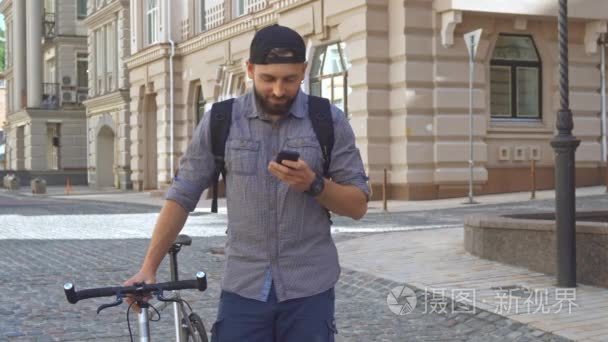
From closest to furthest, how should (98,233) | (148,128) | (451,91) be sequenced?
1. (98,233)
2. (451,91)
3. (148,128)

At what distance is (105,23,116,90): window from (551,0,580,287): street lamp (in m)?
34.3

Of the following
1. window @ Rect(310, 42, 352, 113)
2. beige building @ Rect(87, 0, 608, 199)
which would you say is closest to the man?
beige building @ Rect(87, 0, 608, 199)

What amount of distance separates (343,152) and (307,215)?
246 mm

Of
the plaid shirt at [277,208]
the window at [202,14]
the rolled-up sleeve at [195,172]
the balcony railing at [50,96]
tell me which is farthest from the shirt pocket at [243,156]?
the balcony railing at [50,96]

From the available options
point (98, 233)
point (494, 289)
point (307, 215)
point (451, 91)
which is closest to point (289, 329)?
point (307, 215)

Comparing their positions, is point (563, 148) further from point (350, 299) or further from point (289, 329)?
point (289, 329)

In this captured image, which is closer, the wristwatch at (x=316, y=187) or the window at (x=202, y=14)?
the wristwatch at (x=316, y=187)

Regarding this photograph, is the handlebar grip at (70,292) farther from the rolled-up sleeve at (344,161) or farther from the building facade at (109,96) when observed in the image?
the building facade at (109,96)

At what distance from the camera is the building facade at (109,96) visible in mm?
38062

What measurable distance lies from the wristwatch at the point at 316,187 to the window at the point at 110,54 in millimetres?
38587

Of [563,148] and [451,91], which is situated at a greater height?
[451,91]

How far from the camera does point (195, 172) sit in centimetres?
318

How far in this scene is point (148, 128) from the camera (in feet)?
113

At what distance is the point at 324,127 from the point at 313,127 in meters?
0.04
